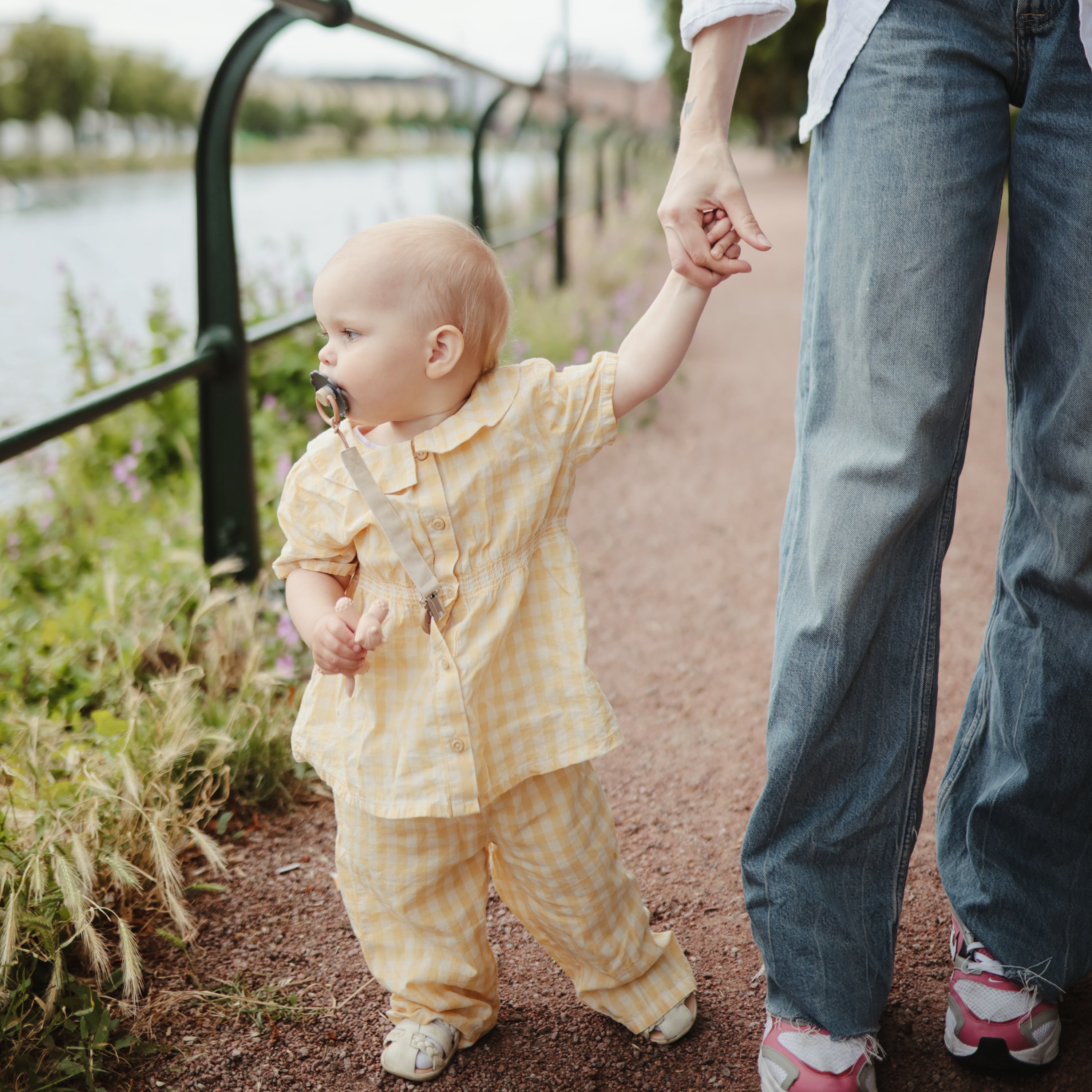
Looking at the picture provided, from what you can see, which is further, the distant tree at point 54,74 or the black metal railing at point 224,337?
the distant tree at point 54,74

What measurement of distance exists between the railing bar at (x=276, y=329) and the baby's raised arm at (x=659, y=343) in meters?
1.58

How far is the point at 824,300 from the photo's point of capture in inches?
48.8

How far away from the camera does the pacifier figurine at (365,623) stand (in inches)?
47.2

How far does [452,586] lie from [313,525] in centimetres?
19

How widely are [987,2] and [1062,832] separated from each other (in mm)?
1021

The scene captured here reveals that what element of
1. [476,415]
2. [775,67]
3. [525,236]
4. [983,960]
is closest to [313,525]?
[476,415]

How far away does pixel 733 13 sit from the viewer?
121 cm

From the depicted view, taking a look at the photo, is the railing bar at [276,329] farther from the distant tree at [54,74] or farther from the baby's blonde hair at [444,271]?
the distant tree at [54,74]

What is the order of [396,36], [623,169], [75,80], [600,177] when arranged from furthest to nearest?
[75,80] → [623,169] → [600,177] → [396,36]

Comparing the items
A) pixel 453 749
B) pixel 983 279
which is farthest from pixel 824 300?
pixel 453 749

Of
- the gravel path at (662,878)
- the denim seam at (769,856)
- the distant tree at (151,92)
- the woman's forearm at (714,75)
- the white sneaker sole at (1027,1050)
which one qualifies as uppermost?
the distant tree at (151,92)

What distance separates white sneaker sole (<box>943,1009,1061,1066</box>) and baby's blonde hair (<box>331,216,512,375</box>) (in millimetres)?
1094

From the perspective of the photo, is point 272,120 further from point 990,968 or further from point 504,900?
point 990,968

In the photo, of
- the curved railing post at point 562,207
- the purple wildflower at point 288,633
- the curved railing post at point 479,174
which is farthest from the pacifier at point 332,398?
the curved railing post at point 562,207
